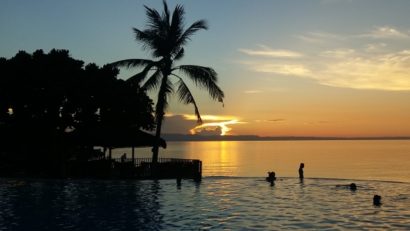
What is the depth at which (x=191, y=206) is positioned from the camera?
64.2 feet

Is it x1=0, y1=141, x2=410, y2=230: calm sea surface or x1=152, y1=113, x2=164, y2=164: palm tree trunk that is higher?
x1=152, y1=113, x2=164, y2=164: palm tree trunk

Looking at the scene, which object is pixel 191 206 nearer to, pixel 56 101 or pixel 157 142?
pixel 157 142

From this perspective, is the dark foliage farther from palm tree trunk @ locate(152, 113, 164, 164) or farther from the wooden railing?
palm tree trunk @ locate(152, 113, 164, 164)

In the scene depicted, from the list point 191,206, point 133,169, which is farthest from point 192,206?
point 133,169

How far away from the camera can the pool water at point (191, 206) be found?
15711mm

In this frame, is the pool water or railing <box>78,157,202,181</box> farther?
railing <box>78,157,202,181</box>

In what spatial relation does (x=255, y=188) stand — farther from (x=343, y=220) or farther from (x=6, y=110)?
(x=6, y=110)

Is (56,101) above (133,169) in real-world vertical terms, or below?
above

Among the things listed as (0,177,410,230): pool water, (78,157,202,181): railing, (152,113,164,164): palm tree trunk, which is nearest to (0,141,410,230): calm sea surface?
(0,177,410,230): pool water

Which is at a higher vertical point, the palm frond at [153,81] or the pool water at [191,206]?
the palm frond at [153,81]

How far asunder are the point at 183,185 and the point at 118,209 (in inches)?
371

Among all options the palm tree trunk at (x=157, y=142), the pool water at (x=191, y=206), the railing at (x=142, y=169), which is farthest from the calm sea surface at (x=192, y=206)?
the palm tree trunk at (x=157, y=142)

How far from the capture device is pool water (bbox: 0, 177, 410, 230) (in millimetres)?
15711

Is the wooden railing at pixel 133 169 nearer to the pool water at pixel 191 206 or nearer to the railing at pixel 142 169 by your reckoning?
the railing at pixel 142 169
